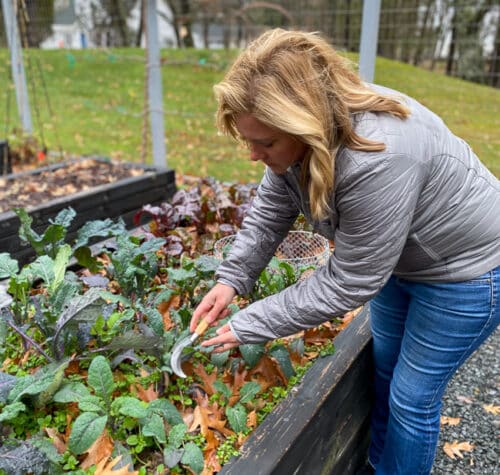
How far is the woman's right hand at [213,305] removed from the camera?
5.56 ft

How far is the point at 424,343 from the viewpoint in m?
1.63

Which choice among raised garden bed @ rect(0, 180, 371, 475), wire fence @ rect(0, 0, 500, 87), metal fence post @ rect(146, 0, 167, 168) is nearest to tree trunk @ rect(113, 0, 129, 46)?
wire fence @ rect(0, 0, 500, 87)

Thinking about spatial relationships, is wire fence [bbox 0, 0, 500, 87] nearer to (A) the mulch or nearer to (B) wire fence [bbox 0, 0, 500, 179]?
(B) wire fence [bbox 0, 0, 500, 179]

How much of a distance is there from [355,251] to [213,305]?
0.60 m

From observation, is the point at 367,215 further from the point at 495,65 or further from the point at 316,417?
the point at 495,65

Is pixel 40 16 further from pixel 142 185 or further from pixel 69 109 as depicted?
pixel 142 185

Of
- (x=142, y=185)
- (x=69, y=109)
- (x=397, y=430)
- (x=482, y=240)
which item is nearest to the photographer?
(x=482, y=240)

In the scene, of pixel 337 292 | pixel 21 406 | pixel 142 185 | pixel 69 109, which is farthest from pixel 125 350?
pixel 69 109

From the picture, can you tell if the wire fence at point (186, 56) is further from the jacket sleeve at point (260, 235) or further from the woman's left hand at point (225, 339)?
the woman's left hand at point (225, 339)

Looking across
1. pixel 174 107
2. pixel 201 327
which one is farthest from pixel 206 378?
pixel 174 107

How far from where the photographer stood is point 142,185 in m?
4.46

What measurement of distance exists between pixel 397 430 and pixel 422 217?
794 mm

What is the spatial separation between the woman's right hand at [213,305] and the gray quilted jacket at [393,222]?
0.22 metres

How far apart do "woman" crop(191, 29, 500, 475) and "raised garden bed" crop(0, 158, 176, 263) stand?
7.57ft
